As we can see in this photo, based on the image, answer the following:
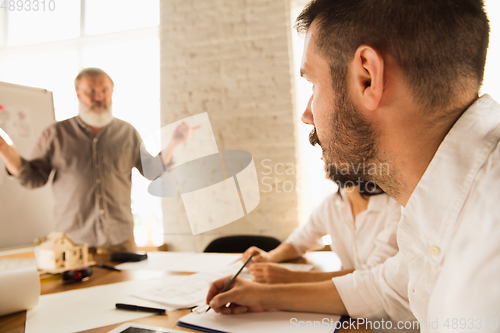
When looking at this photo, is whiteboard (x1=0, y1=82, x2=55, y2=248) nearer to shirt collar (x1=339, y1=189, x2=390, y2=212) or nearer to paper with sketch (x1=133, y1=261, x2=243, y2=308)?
paper with sketch (x1=133, y1=261, x2=243, y2=308)

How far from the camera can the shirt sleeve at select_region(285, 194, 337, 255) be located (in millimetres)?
1120

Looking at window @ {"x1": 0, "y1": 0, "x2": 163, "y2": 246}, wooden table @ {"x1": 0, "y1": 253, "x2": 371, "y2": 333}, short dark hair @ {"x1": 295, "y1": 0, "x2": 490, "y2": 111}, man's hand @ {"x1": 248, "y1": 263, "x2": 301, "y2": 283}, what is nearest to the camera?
short dark hair @ {"x1": 295, "y1": 0, "x2": 490, "y2": 111}

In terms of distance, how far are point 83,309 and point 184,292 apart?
19 cm

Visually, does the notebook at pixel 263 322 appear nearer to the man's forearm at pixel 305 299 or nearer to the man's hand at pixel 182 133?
the man's forearm at pixel 305 299

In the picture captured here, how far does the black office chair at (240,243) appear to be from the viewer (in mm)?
1160

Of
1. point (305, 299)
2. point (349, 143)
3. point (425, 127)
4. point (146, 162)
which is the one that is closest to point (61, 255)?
point (146, 162)

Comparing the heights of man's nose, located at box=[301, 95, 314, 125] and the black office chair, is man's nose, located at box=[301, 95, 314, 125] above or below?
above

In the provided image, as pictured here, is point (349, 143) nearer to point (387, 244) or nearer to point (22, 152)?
point (387, 244)

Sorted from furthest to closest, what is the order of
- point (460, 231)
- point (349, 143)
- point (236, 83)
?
point (236, 83) → point (349, 143) → point (460, 231)

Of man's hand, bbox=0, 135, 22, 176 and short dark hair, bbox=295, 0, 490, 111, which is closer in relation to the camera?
short dark hair, bbox=295, 0, 490, 111

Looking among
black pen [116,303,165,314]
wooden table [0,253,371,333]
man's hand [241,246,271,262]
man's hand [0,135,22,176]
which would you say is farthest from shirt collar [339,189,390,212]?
man's hand [0,135,22,176]

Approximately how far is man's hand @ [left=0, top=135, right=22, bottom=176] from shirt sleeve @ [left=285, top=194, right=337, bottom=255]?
0.82m

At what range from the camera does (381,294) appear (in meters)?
0.60

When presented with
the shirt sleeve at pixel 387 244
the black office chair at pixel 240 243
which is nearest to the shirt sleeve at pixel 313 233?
the black office chair at pixel 240 243
